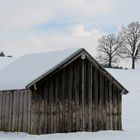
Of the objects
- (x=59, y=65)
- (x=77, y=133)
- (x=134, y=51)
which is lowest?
(x=77, y=133)

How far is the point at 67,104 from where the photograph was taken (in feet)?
89.2

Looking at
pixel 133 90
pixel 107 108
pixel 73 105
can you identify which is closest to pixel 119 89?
pixel 107 108

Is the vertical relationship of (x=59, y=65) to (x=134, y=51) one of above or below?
below

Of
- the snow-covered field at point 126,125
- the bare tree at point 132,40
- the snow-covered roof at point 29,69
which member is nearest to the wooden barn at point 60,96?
the snow-covered roof at point 29,69

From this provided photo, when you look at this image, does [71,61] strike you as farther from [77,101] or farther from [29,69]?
[29,69]

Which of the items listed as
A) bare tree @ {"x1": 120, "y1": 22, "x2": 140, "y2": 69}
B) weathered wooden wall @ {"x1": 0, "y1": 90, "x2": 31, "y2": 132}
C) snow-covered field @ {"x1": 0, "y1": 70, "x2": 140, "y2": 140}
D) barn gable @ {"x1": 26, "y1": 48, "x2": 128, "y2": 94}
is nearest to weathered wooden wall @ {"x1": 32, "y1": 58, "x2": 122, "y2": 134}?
barn gable @ {"x1": 26, "y1": 48, "x2": 128, "y2": 94}

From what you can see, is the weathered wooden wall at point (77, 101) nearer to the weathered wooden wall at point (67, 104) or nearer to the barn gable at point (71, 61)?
the weathered wooden wall at point (67, 104)

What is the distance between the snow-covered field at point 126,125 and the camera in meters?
24.2

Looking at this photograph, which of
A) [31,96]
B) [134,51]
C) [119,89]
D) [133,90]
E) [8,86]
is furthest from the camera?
[134,51]

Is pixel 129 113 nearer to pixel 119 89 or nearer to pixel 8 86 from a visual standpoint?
pixel 119 89

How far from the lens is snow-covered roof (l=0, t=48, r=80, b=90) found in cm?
2638

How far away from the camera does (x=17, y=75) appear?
2859cm

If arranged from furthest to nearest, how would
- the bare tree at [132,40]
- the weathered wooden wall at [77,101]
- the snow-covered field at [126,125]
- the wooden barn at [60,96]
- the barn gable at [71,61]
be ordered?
1. the bare tree at [132,40]
2. the weathered wooden wall at [77,101]
3. the wooden barn at [60,96]
4. the barn gable at [71,61]
5. the snow-covered field at [126,125]

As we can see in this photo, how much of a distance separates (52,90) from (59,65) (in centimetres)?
146
